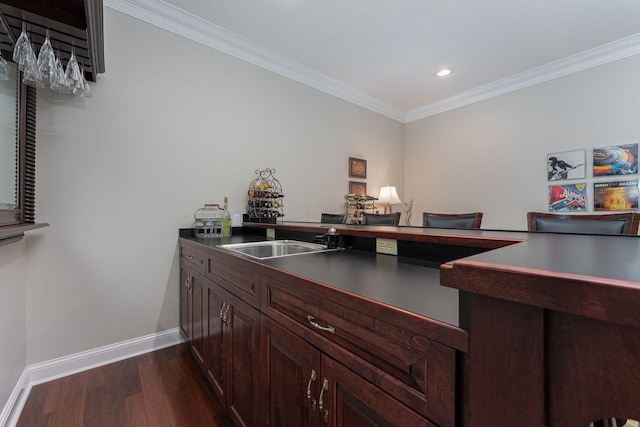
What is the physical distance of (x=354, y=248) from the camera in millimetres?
1478

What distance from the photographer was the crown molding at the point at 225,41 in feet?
7.02

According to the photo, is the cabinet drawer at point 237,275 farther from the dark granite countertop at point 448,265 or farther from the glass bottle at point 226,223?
the glass bottle at point 226,223

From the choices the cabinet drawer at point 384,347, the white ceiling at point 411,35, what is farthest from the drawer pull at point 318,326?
the white ceiling at point 411,35

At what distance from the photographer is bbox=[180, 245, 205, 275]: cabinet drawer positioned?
1.71 m

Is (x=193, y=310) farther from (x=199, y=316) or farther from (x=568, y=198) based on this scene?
(x=568, y=198)

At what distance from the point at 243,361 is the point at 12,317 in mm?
1402

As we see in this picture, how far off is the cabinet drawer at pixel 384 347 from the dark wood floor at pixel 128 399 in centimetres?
109

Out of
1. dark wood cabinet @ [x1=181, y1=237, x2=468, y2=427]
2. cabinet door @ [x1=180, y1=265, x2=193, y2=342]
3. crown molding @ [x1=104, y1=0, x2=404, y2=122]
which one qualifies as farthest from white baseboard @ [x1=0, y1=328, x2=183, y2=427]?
crown molding @ [x1=104, y1=0, x2=404, y2=122]

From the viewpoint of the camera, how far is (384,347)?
23.6 inches

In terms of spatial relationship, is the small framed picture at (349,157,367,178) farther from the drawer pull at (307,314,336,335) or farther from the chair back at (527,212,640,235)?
the drawer pull at (307,314,336,335)

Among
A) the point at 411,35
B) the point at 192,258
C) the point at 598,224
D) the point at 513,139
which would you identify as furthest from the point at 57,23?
the point at 513,139

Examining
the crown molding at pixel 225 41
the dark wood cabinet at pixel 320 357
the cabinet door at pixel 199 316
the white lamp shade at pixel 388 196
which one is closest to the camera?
the dark wood cabinet at pixel 320 357

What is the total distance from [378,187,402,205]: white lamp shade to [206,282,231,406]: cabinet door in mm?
2832

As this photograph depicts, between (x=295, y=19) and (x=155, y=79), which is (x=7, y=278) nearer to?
(x=155, y=79)
